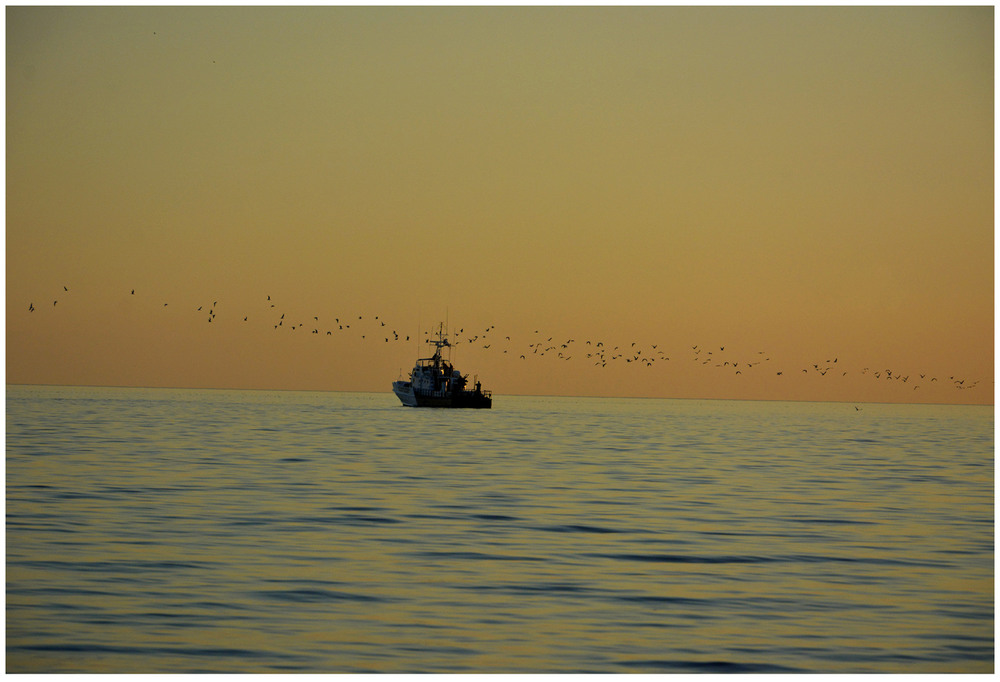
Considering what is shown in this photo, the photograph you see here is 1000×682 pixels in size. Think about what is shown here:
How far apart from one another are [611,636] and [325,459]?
118 ft

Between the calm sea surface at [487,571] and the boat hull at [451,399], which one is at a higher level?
the calm sea surface at [487,571]

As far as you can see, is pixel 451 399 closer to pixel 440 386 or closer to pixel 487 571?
pixel 440 386

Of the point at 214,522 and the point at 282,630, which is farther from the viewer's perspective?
the point at 214,522

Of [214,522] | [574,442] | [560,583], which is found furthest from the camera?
[574,442]

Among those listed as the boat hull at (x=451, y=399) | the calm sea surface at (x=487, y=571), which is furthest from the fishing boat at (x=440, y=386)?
the calm sea surface at (x=487, y=571)

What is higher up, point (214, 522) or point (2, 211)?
point (2, 211)

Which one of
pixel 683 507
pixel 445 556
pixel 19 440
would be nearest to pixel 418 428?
pixel 19 440

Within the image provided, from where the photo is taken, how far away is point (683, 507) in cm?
3441

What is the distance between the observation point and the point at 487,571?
22703mm

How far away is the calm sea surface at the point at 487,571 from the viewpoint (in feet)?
55.1

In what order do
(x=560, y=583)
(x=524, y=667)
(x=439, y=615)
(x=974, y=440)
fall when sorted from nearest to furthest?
(x=524, y=667)
(x=439, y=615)
(x=560, y=583)
(x=974, y=440)

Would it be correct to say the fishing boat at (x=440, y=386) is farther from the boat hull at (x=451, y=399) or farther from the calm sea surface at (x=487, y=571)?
the calm sea surface at (x=487, y=571)

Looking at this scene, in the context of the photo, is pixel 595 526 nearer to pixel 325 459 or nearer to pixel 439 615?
pixel 439 615

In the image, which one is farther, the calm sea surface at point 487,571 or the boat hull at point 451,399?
the boat hull at point 451,399
